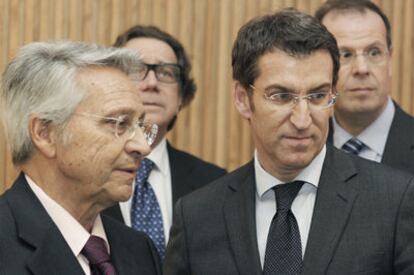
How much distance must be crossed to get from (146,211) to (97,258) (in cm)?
121

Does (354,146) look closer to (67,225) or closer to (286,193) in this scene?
(286,193)

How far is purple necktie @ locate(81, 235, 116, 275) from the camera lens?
8.75ft

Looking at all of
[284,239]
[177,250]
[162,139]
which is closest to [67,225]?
[177,250]

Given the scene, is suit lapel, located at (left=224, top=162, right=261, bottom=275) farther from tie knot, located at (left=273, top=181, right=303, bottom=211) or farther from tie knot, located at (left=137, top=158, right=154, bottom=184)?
tie knot, located at (left=137, top=158, right=154, bottom=184)

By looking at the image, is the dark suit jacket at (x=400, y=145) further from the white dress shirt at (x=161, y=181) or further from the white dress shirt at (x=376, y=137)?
the white dress shirt at (x=161, y=181)

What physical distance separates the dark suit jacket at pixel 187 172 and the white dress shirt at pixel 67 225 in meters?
1.34

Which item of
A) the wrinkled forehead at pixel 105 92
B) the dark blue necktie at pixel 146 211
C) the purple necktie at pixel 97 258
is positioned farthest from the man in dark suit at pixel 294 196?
the dark blue necktie at pixel 146 211

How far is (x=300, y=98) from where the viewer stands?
2.93 m

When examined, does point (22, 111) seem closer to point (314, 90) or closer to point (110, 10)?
point (314, 90)

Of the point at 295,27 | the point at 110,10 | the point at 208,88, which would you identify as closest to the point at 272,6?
the point at 208,88

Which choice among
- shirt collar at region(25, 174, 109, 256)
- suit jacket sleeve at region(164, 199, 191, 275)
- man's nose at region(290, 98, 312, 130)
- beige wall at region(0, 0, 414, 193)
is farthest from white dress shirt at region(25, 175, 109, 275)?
beige wall at region(0, 0, 414, 193)

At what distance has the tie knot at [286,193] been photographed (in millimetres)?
2980

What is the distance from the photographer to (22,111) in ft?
8.57

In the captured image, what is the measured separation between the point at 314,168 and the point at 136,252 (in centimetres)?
61
